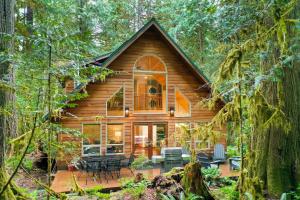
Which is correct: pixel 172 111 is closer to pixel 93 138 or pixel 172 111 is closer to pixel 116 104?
pixel 116 104

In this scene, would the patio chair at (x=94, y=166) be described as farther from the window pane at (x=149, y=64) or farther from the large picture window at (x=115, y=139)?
the window pane at (x=149, y=64)

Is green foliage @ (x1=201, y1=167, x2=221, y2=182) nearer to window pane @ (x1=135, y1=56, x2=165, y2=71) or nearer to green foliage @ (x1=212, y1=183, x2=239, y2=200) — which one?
green foliage @ (x1=212, y1=183, x2=239, y2=200)

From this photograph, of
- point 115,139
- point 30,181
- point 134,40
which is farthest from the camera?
point 115,139

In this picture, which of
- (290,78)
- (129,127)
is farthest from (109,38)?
(290,78)

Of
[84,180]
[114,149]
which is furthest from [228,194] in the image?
[114,149]

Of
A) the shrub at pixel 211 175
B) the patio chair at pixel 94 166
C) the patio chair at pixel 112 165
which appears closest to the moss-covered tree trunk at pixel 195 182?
the shrub at pixel 211 175

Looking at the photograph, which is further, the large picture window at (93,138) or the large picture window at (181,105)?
the large picture window at (181,105)

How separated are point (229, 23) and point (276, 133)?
12.3 ft

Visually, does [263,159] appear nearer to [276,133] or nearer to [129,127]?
[276,133]

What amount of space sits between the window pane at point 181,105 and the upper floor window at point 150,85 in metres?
0.70

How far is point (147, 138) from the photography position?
11812 mm

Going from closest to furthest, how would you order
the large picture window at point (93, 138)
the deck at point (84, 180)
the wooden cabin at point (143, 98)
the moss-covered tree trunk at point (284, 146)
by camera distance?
1. the moss-covered tree trunk at point (284, 146)
2. the deck at point (84, 180)
3. the large picture window at point (93, 138)
4. the wooden cabin at point (143, 98)

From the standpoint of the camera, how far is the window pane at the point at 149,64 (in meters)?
11.8

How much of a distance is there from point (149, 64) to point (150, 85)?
0.99 metres
